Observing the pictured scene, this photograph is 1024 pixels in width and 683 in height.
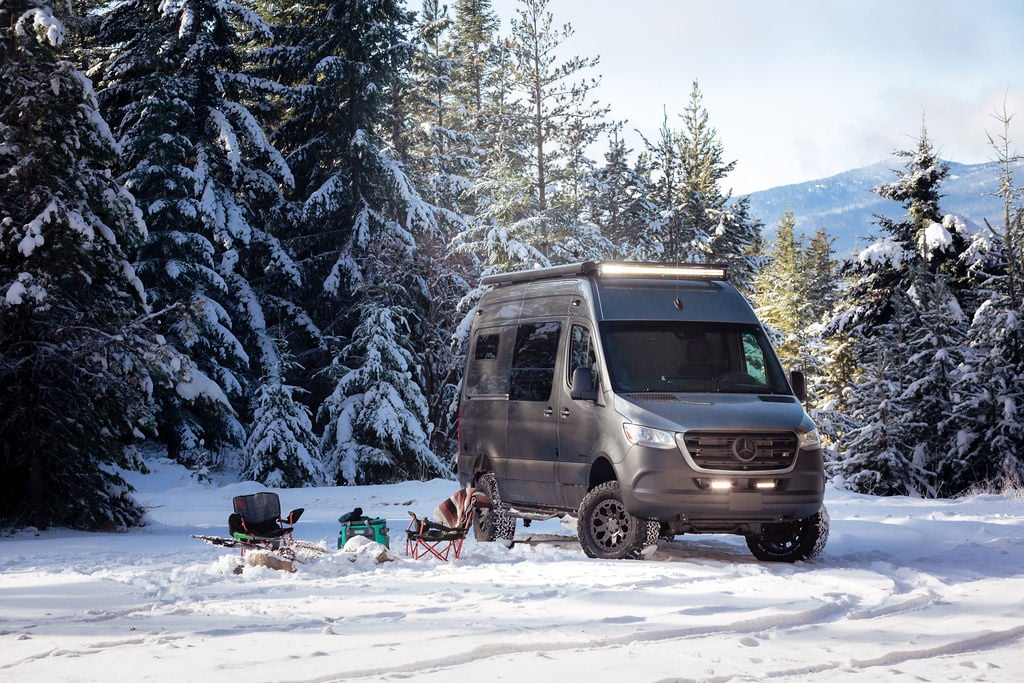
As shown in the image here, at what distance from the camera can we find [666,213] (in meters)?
42.3

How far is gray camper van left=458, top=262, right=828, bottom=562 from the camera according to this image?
10523 mm

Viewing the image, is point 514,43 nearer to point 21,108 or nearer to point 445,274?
point 445,274

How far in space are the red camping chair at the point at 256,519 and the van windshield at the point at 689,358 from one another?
3.50m

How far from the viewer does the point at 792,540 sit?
11383 millimetres

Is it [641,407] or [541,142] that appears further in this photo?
[541,142]

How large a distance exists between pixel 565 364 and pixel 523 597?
3.87m

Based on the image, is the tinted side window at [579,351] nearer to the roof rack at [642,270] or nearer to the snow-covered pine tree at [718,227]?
the roof rack at [642,270]

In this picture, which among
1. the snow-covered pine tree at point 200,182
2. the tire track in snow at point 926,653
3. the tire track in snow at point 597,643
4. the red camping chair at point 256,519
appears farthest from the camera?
the snow-covered pine tree at point 200,182

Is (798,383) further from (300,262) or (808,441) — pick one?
(300,262)

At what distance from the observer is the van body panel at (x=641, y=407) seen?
10508mm

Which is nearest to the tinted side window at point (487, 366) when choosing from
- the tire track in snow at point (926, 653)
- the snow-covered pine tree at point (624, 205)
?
the tire track in snow at point (926, 653)

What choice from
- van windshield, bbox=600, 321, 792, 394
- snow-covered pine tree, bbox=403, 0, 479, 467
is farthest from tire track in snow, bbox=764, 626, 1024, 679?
snow-covered pine tree, bbox=403, 0, 479, 467

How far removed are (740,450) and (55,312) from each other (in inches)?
365

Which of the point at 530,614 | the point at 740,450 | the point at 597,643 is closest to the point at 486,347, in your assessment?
the point at 740,450
